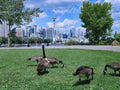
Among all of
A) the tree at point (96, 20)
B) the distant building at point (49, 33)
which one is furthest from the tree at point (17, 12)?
the distant building at point (49, 33)

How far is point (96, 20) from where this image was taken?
199 ft

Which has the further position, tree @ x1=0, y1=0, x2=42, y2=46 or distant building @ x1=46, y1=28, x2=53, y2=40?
distant building @ x1=46, y1=28, x2=53, y2=40

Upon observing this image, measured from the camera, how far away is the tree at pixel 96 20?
6053 cm

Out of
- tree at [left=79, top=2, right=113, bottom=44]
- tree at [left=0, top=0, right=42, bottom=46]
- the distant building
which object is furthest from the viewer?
the distant building

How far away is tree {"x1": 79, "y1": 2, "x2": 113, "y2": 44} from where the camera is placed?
199 feet

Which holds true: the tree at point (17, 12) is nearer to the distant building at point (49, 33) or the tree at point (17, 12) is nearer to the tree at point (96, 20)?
the tree at point (96, 20)

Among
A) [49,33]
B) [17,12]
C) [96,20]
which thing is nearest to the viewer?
[17,12]

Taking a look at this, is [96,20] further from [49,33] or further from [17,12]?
[49,33]

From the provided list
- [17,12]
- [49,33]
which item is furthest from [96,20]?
[49,33]

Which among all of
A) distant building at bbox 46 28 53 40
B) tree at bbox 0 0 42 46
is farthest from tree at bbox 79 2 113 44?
distant building at bbox 46 28 53 40

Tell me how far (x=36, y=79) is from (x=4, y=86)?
1.51 m

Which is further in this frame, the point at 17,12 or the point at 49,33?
the point at 49,33

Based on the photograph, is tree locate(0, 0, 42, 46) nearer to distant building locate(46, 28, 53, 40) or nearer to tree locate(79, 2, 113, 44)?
tree locate(79, 2, 113, 44)

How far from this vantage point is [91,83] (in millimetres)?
9820
